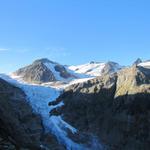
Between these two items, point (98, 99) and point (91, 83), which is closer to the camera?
point (98, 99)

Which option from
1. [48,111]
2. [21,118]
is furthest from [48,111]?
[21,118]

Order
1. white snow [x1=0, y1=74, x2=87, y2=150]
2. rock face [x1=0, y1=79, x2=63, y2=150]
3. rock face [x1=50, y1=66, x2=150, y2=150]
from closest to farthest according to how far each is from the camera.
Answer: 1. rock face [x1=0, y1=79, x2=63, y2=150]
2. rock face [x1=50, y1=66, x2=150, y2=150]
3. white snow [x1=0, y1=74, x2=87, y2=150]

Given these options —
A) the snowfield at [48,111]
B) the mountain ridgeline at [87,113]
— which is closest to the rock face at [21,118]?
the mountain ridgeline at [87,113]

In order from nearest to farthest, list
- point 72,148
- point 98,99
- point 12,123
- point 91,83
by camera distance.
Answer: point 12,123 < point 72,148 < point 98,99 < point 91,83

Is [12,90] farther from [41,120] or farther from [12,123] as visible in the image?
[12,123]

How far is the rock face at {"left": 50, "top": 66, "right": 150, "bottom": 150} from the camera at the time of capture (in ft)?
402

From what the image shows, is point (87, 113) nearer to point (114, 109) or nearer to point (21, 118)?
point (114, 109)

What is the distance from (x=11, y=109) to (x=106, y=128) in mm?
28604

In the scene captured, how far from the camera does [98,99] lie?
461 feet

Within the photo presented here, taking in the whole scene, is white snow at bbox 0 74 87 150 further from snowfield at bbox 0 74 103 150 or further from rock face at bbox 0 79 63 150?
rock face at bbox 0 79 63 150

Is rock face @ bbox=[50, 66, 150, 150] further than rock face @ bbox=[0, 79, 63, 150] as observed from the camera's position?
Yes

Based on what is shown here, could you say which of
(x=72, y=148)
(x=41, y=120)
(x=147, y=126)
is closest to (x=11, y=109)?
(x=41, y=120)

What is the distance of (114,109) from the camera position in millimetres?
133375

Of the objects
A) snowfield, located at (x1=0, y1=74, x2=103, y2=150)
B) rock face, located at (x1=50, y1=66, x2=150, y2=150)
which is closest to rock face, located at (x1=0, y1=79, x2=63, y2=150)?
snowfield, located at (x1=0, y1=74, x2=103, y2=150)
